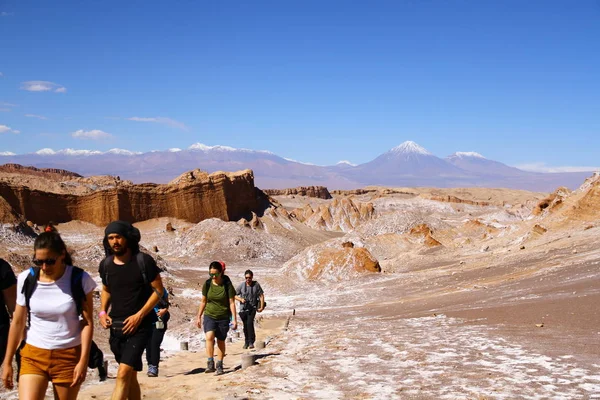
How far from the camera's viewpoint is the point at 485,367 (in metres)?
7.46

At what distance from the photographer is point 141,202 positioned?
52.7 m

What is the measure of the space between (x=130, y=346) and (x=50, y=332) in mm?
879

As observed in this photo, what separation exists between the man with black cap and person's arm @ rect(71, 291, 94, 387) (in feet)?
1.84

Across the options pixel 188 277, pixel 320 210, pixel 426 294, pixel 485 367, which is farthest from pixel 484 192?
pixel 485 367

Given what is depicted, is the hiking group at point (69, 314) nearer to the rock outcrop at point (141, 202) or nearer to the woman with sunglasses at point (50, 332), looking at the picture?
the woman with sunglasses at point (50, 332)

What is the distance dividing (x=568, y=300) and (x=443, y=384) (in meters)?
6.38

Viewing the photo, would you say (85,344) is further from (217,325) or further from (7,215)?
(7,215)

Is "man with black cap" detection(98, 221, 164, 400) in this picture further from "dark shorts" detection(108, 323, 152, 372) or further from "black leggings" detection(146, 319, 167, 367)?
"black leggings" detection(146, 319, 167, 367)

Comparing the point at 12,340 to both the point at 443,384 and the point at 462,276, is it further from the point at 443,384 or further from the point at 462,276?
the point at 462,276

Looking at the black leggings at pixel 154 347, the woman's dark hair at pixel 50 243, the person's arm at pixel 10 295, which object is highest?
the woman's dark hair at pixel 50 243

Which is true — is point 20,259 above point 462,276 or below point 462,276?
above

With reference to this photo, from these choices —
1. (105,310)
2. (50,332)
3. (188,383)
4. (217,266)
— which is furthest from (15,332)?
(217,266)

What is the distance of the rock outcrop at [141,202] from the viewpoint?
48.1 meters

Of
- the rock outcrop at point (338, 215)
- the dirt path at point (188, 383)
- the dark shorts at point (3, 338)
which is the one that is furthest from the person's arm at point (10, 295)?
the rock outcrop at point (338, 215)
